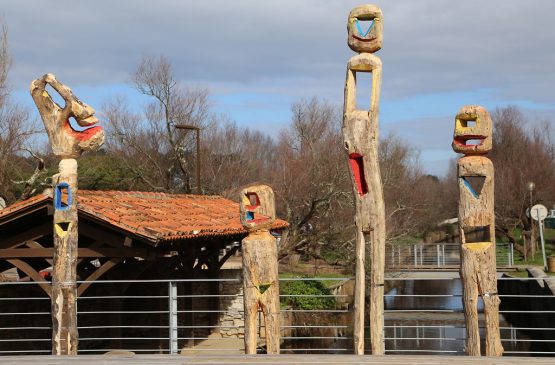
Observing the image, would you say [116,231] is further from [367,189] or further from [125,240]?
[367,189]

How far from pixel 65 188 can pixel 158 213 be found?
4.48m

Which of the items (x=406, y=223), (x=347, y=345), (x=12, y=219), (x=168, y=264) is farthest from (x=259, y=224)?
(x=406, y=223)

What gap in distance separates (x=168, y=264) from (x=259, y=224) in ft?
21.8

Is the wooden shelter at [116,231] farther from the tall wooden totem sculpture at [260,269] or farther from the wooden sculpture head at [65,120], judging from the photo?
the tall wooden totem sculpture at [260,269]

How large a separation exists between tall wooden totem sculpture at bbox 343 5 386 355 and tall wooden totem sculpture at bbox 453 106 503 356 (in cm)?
90

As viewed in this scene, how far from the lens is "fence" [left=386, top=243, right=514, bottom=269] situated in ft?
81.2

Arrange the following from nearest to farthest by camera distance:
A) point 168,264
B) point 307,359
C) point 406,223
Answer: point 307,359, point 168,264, point 406,223

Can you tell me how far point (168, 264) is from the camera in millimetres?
13898

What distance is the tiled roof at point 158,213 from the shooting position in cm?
1104

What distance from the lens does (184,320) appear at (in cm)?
1520

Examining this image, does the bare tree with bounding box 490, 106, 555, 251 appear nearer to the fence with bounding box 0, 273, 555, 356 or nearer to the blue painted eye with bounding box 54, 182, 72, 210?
the fence with bounding box 0, 273, 555, 356

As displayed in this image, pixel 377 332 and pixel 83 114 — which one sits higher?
pixel 83 114

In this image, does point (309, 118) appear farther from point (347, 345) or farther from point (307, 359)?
point (307, 359)

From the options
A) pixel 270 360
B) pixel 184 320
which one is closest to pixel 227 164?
pixel 184 320
